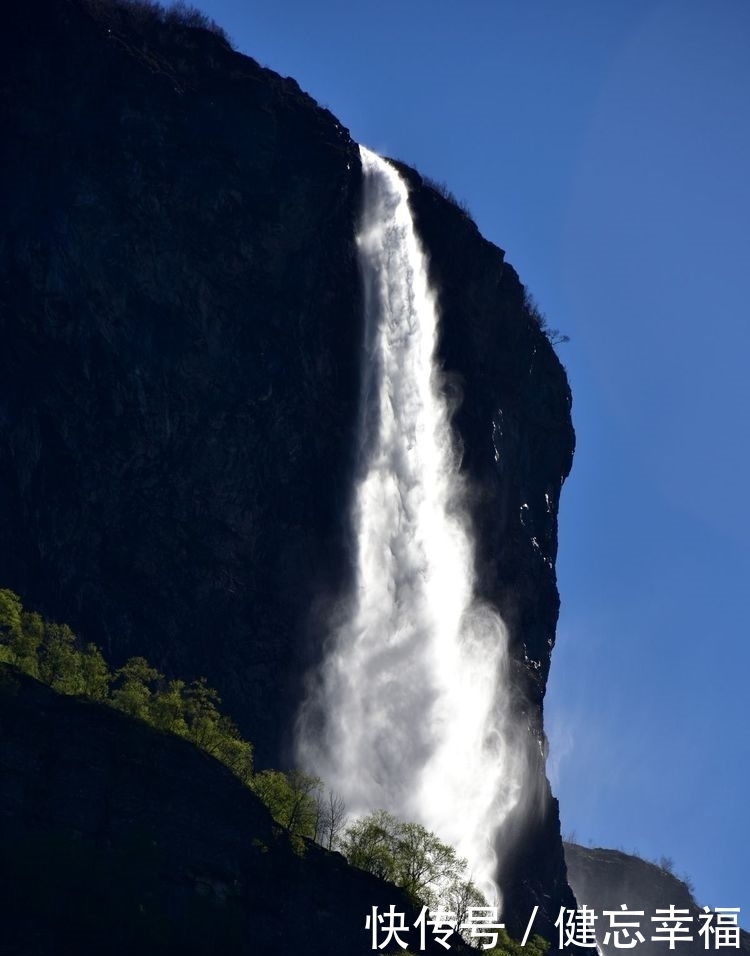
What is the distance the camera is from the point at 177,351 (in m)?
112

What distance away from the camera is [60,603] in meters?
105

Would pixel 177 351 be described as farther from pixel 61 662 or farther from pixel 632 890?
pixel 632 890

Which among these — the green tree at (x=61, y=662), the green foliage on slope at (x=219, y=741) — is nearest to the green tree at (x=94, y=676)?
the green foliage on slope at (x=219, y=741)

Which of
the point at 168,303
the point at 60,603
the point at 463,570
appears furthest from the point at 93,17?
the point at 463,570

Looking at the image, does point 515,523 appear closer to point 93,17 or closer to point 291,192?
point 291,192

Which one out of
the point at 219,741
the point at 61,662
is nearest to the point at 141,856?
the point at 61,662

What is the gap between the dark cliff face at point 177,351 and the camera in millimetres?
106938

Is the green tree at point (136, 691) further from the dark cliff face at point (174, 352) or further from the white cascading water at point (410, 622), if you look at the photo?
the white cascading water at point (410, 622)

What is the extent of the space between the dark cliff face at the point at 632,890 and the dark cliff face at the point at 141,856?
101527 mm

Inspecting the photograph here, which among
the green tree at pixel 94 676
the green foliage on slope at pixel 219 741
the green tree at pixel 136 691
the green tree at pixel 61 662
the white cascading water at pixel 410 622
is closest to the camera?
the green tree at pixel 61 662

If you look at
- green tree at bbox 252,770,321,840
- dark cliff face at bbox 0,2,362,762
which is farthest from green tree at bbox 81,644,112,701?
dark cliff face at bbox 0,2,362,762

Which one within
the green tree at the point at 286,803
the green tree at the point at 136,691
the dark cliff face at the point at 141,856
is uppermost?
the green tree at the point at 136,691

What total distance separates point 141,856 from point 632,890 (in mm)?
118127

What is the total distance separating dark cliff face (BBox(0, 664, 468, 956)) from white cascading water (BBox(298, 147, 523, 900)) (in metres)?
32.6
